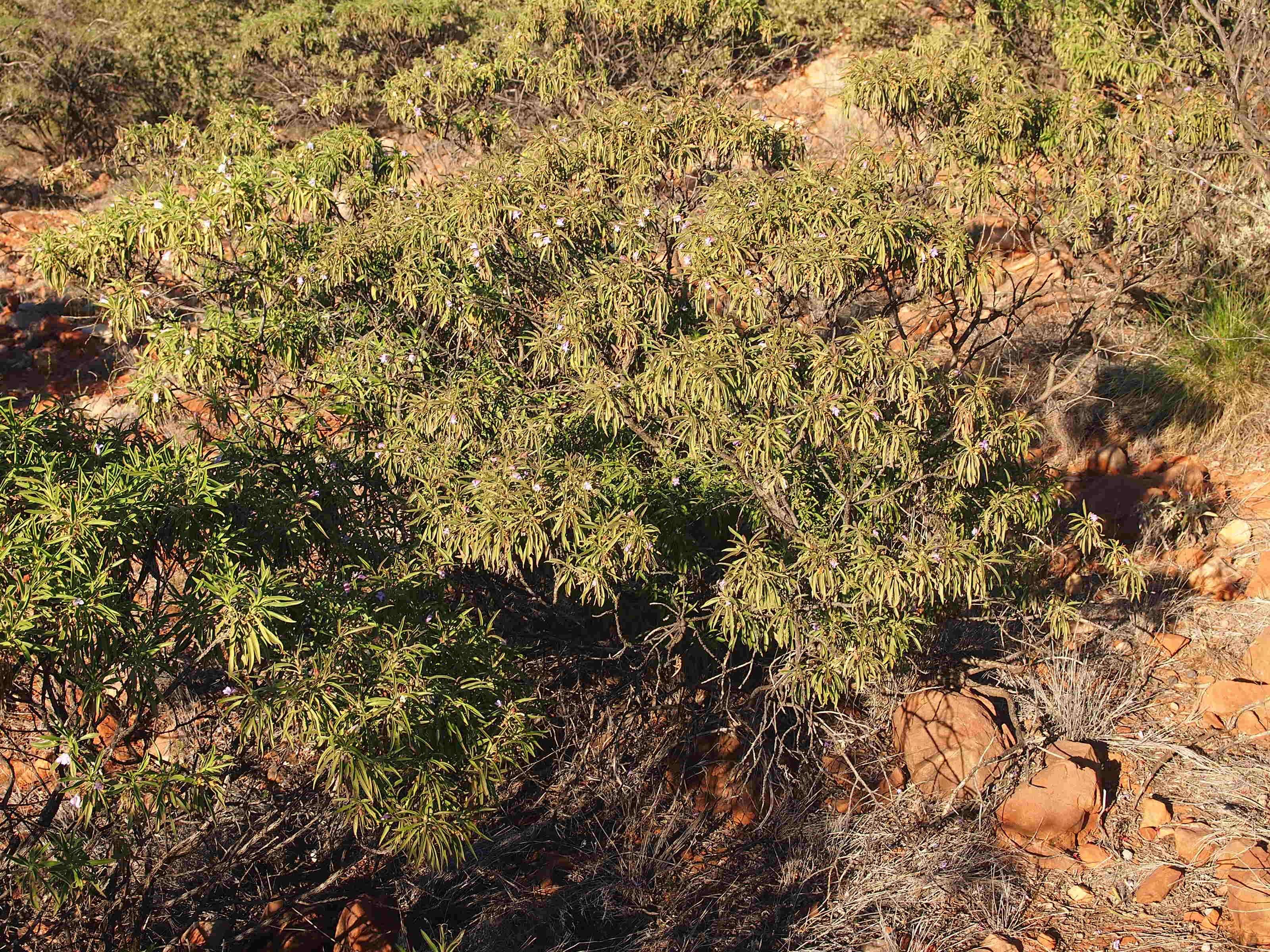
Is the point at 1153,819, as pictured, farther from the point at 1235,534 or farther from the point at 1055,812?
the point at 1235,534

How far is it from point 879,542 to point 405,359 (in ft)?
7.04

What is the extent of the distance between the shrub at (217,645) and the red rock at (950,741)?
6.25 feet

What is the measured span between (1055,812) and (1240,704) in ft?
4.02

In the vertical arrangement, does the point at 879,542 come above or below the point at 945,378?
below

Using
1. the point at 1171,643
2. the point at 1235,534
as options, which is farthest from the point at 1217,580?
the point at 1171,643

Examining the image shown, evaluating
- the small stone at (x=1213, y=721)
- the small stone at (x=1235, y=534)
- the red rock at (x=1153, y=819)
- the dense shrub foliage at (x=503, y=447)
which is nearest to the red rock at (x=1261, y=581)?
the small stone at (x=1235, y=534)

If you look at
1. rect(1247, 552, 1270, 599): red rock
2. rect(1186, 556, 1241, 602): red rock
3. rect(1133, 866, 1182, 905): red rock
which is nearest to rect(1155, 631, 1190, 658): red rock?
rect(1186, 556, 1241, 602): red rock

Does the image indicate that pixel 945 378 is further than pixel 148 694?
Yes

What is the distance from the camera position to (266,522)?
3.57 metres

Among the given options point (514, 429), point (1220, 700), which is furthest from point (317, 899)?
point (1220, 700)

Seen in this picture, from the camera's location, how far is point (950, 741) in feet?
15.6

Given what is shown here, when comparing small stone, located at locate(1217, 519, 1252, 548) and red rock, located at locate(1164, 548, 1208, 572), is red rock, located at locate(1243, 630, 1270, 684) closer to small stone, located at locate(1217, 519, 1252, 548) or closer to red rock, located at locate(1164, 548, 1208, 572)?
red rock, located at locate(1164, 548, 1208, 572)

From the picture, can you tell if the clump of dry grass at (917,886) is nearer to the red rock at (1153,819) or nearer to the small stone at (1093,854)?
the small stone at (1093,854)

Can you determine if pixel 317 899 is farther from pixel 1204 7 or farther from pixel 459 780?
pixel 1204 7
